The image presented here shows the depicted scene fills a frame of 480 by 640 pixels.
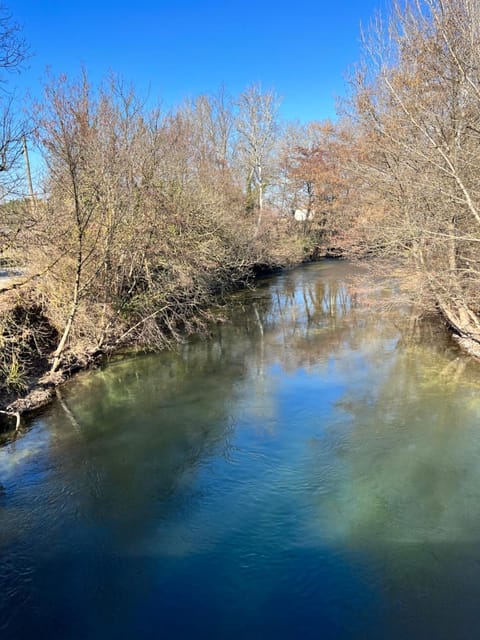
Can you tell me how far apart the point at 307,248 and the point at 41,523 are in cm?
2751

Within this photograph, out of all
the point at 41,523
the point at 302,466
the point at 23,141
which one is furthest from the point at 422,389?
the point at 23,141

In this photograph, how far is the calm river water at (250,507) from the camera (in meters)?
Answer: 3.92

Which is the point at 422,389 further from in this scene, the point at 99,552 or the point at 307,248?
the point at 307,248

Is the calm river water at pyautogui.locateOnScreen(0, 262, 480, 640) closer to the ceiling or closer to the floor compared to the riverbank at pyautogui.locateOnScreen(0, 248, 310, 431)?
closer to the floor

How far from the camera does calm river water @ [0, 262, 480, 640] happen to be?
12.9 ft

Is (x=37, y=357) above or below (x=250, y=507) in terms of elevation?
above

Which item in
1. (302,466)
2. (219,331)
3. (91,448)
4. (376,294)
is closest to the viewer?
(302,466)

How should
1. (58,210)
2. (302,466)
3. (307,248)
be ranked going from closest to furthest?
(302,466) < (58,210) < (307,248)

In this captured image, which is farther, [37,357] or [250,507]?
[37,357]

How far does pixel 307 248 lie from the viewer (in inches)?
1213

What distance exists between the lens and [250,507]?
5230 mm

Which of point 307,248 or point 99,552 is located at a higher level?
point 307,248

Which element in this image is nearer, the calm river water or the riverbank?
the calm river water

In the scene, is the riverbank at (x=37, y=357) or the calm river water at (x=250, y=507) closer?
the calm river water at (x=250, y=507)
